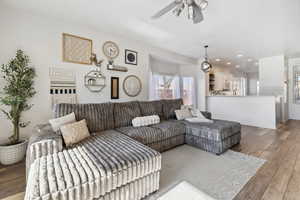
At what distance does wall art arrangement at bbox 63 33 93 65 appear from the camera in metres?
2.83

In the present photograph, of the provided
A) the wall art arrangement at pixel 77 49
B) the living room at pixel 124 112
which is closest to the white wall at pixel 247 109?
the living room at pixel 124 112

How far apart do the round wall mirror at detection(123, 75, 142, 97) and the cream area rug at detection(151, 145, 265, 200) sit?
1.94 metres

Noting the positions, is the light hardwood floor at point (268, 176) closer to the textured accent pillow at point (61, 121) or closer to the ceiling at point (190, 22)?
the textured accent pillow at point (61, 121)

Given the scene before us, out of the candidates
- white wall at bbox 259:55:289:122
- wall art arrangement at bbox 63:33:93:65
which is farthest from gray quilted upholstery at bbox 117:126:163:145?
white wall at bbox 259:55:289:122

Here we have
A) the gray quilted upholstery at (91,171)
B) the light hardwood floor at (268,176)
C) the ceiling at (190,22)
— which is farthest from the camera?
the ceiling at (190,22)

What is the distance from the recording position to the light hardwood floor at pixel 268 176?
1521mm

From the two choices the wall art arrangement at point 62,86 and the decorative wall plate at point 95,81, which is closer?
the wall art arrangement at point 62,86

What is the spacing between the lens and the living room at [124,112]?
1381mm

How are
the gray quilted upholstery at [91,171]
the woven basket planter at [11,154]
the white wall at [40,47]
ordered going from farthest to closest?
1. the white wall at [40,47]
2. the woven basket planter at [11,154]
3. the gray quilted upholstery at [91,171]

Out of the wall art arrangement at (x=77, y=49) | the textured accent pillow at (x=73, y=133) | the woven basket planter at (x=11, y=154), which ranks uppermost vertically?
the wall art arrangement at (x=77, y=49)

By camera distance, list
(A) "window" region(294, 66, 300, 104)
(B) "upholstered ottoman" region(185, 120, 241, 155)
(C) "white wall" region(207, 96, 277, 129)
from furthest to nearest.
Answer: (A) "window" region(294, 66, 300, 104), (C) "white wall" region(207, 96, 277, 129), (B) "upholstered ottoman" region(185, 120, 241, 155)

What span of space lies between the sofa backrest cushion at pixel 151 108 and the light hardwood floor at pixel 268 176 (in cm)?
181

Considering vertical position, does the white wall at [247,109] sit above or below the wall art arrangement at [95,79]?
below

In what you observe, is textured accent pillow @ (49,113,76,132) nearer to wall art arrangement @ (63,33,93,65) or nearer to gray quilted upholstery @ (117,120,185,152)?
gray quilted upholstery @ (117,120,185,152)
